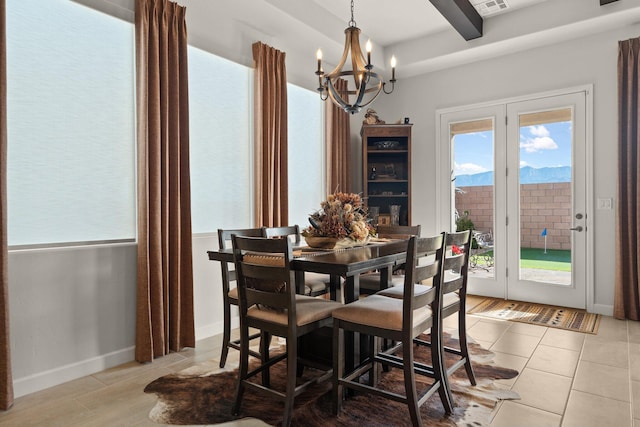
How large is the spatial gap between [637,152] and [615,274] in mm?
1195

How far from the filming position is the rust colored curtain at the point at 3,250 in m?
2.20

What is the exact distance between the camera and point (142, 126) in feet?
9.36

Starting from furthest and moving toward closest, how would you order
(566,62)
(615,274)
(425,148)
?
(425,148)
(566,62)
(615,274)

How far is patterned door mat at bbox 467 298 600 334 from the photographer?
366 cm

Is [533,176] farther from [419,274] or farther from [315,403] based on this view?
[315,403]

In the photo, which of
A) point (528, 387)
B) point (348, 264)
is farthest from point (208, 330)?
point (528, 387)

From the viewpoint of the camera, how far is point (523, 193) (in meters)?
4.50

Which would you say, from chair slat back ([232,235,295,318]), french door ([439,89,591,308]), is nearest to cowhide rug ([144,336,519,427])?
chair slat back ([232,235,295,318])

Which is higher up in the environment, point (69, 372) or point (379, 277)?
point (379, 277)

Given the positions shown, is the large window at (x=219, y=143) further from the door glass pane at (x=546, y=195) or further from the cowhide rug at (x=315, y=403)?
the door glass pane at (x=546, y=195)

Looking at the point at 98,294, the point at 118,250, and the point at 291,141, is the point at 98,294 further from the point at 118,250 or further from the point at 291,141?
the point at 291,141

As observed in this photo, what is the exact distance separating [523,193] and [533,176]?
8.4 inches

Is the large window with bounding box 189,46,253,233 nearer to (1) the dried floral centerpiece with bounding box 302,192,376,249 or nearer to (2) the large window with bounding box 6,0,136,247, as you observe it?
(2) the large window with bounding box 6,0,136,247

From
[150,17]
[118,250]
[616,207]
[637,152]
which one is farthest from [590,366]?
[150,17]
